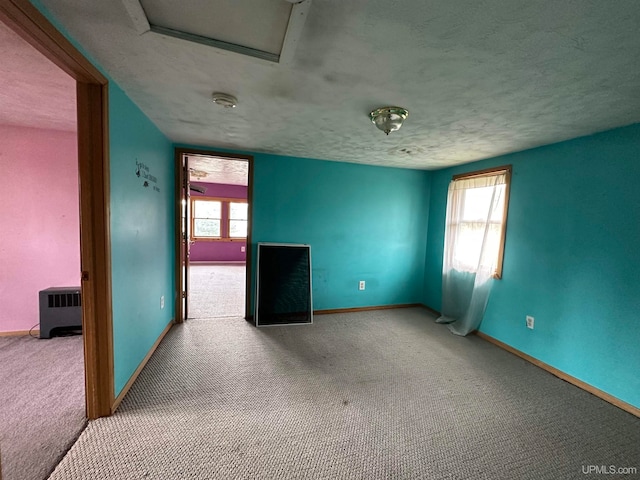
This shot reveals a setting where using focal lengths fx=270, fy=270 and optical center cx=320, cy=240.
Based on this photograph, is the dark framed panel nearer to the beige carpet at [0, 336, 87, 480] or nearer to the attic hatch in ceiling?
the beige carpet at [0, 336, 87, 480]

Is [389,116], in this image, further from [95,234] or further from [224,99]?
[95,234]

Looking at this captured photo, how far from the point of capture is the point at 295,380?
7.07ft

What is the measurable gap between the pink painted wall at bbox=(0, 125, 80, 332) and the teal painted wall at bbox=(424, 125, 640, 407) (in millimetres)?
4605

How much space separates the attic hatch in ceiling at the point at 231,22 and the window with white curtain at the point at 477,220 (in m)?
2.70

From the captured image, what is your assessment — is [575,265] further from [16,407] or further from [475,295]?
[16,407]

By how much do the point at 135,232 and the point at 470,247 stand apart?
3436 mm

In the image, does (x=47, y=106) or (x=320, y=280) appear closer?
(x=47, y=106)

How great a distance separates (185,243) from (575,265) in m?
3.93

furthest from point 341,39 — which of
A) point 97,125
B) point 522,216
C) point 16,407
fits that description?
point 16,407

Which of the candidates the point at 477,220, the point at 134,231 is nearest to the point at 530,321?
the point at 477,220

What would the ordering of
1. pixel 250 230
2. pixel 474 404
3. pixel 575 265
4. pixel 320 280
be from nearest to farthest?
pixel 474 404
pixel 575 265
pixel 250 230
pixel 320 280

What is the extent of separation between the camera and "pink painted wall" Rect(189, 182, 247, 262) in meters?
7.12

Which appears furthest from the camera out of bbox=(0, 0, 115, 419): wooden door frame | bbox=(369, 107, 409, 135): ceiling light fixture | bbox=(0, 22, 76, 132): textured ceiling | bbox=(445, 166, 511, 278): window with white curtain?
bbox=(445, 166, 511, 278): window with white curtain

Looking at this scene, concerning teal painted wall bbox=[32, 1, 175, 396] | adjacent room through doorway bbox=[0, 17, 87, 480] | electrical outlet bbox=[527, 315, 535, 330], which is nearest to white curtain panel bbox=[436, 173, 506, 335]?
electrical outlet bbox=[527, 315, 535, 330]
